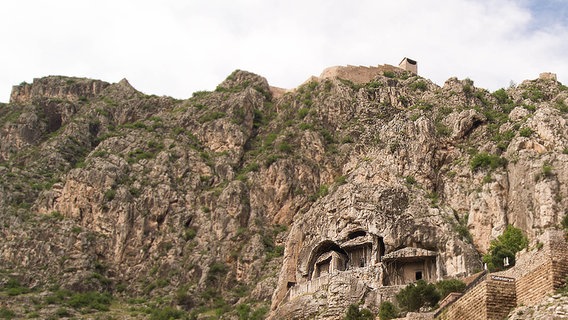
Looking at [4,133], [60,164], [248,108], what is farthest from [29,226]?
[248,108]

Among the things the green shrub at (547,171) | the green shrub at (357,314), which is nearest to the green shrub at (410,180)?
the green shrub at (547,171)

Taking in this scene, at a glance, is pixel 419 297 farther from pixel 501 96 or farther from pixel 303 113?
pixel 303 113

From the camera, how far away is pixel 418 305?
142ft

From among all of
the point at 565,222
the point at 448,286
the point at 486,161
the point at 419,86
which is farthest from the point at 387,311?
the point at 419,86

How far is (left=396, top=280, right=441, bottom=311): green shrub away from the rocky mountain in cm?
581

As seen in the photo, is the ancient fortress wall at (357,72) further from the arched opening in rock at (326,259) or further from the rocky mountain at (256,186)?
the arched opening in rock at (326,259)

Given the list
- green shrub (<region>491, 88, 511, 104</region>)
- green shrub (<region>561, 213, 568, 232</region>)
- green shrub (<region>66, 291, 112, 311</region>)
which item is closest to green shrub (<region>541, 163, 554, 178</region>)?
green shrub (<region>561, 213, 568, 232</region>)

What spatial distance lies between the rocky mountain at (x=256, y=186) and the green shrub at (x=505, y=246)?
782 millimetres

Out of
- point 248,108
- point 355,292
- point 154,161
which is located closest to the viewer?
point 355,292

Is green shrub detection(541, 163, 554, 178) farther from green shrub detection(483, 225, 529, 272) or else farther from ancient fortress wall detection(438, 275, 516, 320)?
ancient fortress wall detection(438, 275, 516, 320)

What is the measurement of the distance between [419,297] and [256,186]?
32.8 metres

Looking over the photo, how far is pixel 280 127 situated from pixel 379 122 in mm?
10817

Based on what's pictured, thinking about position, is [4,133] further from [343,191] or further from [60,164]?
[343,191]

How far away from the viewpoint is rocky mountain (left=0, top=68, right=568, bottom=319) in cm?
5562
